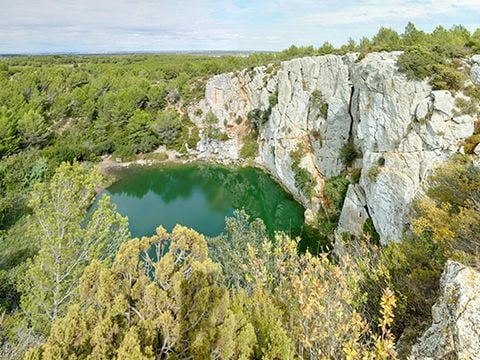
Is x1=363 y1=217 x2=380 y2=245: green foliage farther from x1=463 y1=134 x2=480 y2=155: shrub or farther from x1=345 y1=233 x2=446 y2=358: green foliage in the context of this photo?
x1=345 y1=233 x2=446 y2=358: green foliage

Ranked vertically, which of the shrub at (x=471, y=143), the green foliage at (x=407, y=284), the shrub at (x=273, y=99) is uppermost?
the shrub at (x=471, y=143)

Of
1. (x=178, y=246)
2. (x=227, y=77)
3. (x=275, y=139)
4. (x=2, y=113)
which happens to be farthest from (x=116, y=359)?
(x=227, y=77)

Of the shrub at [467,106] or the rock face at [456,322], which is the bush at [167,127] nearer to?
the shrub at [467,106]

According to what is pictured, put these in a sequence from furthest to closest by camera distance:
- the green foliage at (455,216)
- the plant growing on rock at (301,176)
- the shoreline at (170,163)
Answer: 1. the shoreline at (170,163)
2. the plant growing on rock at (301,176)
3. the green foliage at (455,216)

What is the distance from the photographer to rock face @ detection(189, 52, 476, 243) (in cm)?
1623

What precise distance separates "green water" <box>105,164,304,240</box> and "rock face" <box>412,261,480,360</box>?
59.3 ft

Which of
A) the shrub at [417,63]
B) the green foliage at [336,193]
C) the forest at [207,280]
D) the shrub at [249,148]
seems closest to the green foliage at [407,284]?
the forest at [207,280]

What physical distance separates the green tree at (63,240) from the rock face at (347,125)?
13.9m

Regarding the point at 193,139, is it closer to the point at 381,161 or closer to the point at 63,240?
the point at 381,161

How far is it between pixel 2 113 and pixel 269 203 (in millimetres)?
29163

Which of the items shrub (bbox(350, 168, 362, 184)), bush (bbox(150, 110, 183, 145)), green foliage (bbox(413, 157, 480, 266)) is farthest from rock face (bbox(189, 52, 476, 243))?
green foliage (bbox(413, 157, 480, 266))

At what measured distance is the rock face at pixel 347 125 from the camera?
16234 mm

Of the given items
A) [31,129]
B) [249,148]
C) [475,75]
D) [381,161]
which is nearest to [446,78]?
[475,75]

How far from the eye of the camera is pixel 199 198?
3162 cm
